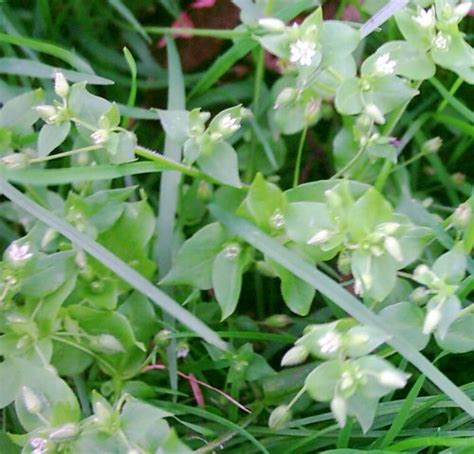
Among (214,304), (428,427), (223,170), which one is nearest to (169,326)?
(214,304)

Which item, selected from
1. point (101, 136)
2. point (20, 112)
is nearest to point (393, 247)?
point (101, 136)

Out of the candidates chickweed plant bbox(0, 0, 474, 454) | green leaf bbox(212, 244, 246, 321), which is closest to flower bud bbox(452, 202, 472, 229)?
chickweed plant bbox(0, 0, 474, 454)

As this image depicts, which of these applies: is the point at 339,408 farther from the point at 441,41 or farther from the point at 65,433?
the point at 441,41

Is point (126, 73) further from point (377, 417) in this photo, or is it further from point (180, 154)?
point (377, 417)

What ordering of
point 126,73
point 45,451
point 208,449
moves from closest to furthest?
point 45,451 < point 208,449 < point 126,73

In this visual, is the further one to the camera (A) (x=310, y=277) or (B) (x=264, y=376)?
(B) (x=264, y=376)

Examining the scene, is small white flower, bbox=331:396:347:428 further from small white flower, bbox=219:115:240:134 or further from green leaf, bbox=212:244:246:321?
small white flower, bbox=219:115:240:134

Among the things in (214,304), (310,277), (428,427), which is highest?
(310,277)
